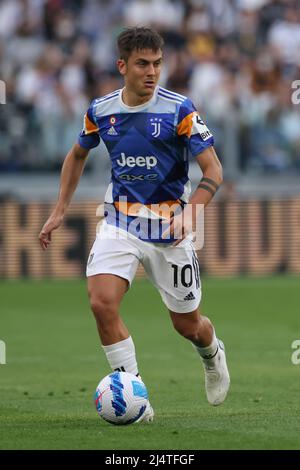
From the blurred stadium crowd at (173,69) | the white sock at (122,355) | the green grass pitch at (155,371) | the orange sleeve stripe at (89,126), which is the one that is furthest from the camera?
the blurred stadium crowd at (173,69)

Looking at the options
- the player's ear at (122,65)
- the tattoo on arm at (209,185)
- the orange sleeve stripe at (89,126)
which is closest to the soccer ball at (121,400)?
the tattoo on arm at (209,185)

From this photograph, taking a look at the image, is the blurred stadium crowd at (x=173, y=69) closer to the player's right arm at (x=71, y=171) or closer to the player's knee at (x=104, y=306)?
the player's right arm at (x=71, y=171)

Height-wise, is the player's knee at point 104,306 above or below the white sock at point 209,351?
above

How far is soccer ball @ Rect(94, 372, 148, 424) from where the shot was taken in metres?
7.53

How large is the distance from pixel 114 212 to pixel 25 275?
1250 centimetres

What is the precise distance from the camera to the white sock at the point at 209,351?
861 cm

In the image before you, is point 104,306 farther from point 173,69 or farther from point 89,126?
point 173,69

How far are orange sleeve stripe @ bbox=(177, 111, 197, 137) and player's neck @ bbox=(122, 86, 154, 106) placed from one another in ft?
1.01

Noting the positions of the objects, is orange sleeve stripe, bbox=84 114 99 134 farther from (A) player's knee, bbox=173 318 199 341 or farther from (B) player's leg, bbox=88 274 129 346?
(A) player's knee, bbox=173 318 199 341

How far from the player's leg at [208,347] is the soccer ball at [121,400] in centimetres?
78

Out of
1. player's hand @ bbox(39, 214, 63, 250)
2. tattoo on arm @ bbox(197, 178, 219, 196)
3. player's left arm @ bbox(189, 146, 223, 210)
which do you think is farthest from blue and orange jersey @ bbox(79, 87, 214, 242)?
player's hand @ bbox(39, 214, 63, 250)

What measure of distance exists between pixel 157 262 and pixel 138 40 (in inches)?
58.9

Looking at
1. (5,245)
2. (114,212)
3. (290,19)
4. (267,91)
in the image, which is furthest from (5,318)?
(290,19)

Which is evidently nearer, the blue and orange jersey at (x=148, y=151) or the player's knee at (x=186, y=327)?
the blue and orange jersey at (x=148, y=151)
